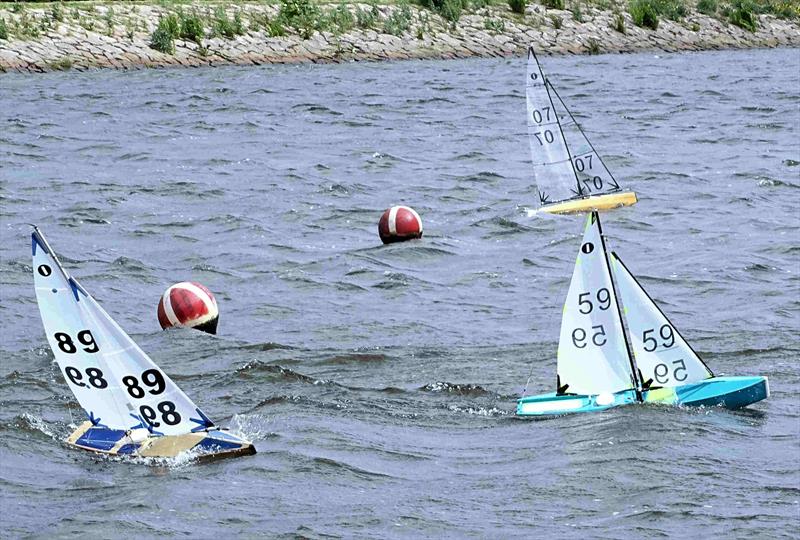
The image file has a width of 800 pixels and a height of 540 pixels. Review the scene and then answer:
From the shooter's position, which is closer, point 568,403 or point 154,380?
point 154,380

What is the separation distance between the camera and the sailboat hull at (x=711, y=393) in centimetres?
1964

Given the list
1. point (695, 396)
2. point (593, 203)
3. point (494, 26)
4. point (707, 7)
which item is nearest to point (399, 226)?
point (593, 203)

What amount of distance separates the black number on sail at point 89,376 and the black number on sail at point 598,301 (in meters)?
6.12

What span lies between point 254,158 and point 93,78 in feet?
59.9

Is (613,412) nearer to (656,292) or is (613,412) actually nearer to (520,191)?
(656,292)

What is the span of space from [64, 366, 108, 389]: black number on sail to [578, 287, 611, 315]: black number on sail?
20.1 feet

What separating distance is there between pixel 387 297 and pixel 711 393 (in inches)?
363

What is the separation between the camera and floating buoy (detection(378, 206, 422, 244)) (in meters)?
32.1

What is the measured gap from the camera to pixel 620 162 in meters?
44.2

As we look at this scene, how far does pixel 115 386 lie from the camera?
1781 cm

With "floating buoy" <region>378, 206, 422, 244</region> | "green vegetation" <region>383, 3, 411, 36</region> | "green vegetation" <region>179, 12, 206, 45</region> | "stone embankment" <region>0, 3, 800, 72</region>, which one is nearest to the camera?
"floating buoy" <region>378, 206, 422, 244</region>

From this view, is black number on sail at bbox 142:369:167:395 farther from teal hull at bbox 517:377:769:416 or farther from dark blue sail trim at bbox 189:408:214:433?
teal hull at bbox 517:377:769:416

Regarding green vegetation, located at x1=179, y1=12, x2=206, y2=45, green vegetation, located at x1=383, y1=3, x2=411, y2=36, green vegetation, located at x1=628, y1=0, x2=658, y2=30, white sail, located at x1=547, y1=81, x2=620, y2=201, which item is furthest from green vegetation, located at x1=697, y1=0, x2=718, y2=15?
white sail, located at x1=547, y1=81, x2=620, y2=201

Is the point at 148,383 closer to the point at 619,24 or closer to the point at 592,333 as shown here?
Result: the point at 592,333
